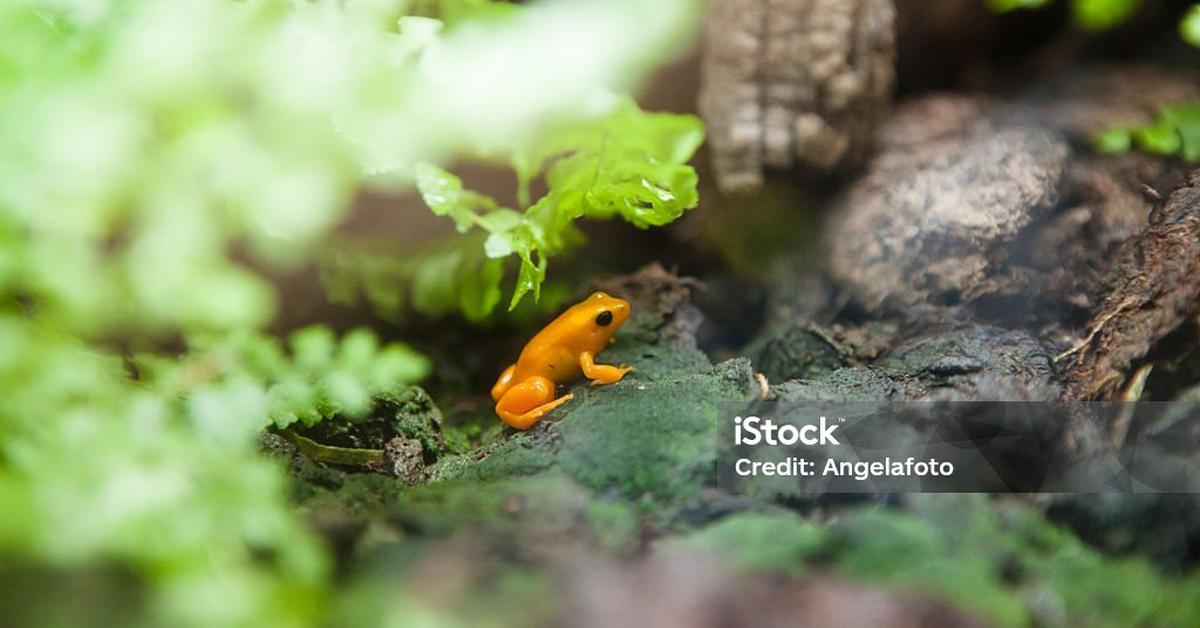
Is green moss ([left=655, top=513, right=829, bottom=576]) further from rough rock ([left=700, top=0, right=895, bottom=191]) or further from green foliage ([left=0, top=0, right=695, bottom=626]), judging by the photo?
rough rock ([left=700, top=0, right=895, bottom=191])

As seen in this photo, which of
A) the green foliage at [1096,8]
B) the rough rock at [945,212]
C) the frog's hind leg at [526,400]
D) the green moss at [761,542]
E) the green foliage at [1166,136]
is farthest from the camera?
the green foliage at [1096,8]

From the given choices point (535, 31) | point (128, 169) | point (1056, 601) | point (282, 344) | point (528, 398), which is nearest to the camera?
point (1056, 601)

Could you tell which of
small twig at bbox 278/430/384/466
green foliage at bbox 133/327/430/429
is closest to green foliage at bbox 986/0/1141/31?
green foliage at bbox 133/327/430/429

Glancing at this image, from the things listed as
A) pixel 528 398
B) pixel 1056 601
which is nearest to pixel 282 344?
pixel 528 398

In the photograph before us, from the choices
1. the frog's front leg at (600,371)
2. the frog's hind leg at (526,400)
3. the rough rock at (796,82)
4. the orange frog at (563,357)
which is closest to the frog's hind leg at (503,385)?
the orange frog at (563,357)

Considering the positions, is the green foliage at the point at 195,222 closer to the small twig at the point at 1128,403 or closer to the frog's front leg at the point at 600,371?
the frog's front leg at the point at 600,371

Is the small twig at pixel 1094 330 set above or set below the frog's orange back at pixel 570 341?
below

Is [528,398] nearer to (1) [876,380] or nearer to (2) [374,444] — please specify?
(2) [374,444]
